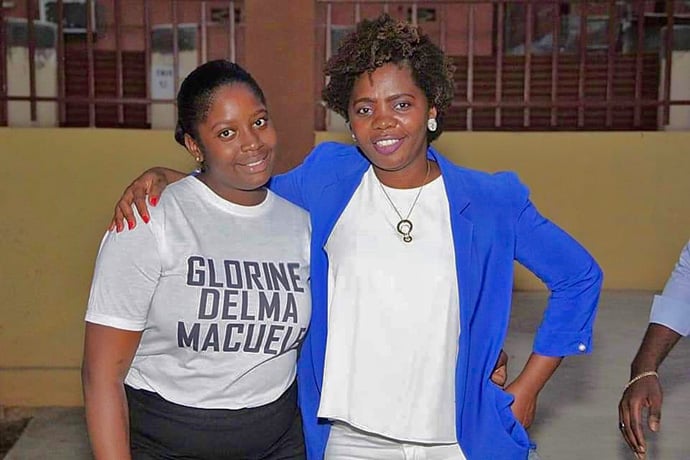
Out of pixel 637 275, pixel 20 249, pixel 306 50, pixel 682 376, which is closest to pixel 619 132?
pixel 637 275

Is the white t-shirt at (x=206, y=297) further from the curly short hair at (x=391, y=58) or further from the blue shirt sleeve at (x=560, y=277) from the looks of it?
the blue shirt sleeve at (x=560, y=277)

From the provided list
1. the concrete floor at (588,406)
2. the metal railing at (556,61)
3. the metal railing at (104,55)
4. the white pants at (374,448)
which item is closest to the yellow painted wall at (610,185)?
the metal railing at (556,61)

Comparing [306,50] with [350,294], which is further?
[306,50]

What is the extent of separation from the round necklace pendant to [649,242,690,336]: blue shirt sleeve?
2.36 ft

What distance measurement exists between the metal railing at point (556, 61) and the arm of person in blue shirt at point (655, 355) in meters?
3.82

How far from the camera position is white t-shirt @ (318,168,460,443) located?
258cm

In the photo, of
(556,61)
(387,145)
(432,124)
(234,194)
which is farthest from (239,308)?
(556,61)

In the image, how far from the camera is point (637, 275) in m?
6.99

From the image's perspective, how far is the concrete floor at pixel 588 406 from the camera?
482cm

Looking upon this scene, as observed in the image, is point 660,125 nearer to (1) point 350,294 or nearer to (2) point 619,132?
(2) point 619,132

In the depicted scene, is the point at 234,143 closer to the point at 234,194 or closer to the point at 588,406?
the point at 234,194

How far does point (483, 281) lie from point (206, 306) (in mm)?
660

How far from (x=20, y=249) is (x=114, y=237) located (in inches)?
153

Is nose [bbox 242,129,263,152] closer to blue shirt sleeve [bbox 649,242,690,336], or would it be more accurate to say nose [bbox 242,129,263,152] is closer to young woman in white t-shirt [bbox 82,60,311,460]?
young woman in white t-shirt [bbox 82,60,311,460]
